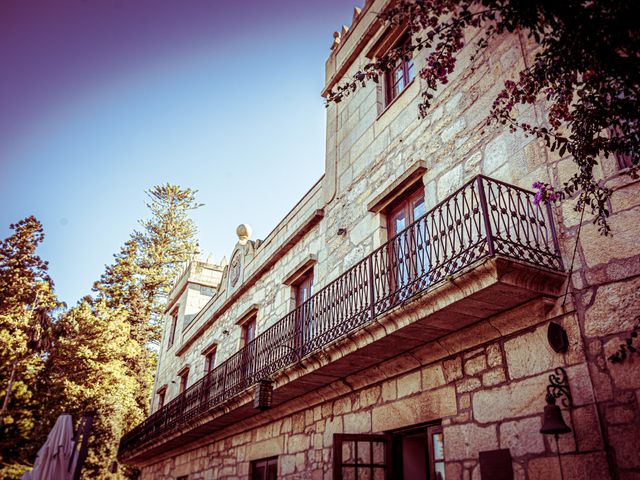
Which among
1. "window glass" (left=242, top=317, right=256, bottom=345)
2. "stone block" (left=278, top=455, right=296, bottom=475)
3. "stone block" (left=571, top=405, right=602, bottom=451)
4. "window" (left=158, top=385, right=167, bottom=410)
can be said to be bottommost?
"stone block" (left=278, top=455, right=296, bottom=475)

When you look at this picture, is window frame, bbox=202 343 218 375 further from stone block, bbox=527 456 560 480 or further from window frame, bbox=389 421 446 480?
stone block, bbox=527 456 560 480

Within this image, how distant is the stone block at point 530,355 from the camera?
4.09m

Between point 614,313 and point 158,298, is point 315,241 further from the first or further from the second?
point 158,298

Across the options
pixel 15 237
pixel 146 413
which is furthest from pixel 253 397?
pixel 146 413

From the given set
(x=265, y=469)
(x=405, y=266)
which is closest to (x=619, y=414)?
(x=405, y=266)

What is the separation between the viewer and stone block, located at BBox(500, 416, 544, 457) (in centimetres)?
394

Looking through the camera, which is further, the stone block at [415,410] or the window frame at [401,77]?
the window frame at [401,77]

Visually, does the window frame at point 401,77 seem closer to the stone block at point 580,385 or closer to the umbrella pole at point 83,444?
the stone block at point 580,385

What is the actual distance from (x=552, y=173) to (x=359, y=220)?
337 cm

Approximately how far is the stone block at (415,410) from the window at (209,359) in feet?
26.2

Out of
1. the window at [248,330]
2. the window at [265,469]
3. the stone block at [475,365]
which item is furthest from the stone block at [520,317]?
the window at [248,330]

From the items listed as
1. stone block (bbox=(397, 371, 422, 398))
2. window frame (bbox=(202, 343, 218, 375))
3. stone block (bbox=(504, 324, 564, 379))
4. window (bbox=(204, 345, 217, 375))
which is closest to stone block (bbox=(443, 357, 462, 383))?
stone block (bbox=(397, 371, 422, 398))

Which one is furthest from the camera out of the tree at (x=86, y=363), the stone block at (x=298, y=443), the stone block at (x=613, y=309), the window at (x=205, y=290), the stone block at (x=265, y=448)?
the window at (x=205, y=290)

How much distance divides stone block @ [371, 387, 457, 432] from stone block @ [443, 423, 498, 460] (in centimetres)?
18
